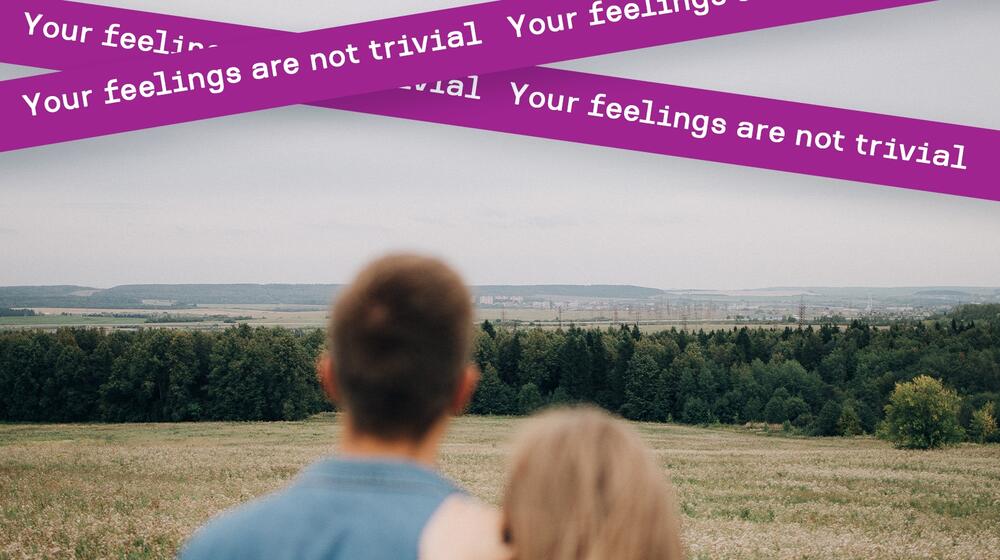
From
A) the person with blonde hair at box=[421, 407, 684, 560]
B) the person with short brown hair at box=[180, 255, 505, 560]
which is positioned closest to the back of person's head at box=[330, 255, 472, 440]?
the person with short brown hair at box=[180, 255, 505, 560]

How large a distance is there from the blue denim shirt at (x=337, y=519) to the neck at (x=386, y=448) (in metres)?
0.07

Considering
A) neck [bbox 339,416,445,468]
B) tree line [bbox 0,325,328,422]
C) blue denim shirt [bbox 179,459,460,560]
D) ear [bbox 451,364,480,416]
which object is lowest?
tree line [bbox 0,325,328,422]

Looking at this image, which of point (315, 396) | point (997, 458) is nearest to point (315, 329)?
point (315, 396)

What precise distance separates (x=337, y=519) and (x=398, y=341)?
473mm

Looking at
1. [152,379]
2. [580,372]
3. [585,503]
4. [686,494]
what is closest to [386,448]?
[585,503]

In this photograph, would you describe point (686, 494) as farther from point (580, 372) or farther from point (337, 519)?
point (580, 372)

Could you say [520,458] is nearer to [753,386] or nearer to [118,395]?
[118,395]

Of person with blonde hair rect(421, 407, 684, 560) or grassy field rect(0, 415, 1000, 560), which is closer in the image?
person with blonde hair rect(421, 407, 684, 560)

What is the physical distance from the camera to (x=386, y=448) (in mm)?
2385

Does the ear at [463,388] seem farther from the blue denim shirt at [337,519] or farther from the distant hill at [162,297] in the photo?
the distant hill at [162,297]

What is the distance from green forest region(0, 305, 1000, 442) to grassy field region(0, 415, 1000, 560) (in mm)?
26681

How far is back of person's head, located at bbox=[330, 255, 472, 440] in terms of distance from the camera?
7.60ft

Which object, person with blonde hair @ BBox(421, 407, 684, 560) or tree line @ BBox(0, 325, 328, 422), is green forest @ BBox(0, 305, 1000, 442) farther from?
person with blonde hair @ BBox(421, 407, 684, 560)

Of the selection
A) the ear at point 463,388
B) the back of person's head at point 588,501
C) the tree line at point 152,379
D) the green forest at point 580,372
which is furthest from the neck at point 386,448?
the tree line at point 152,379
